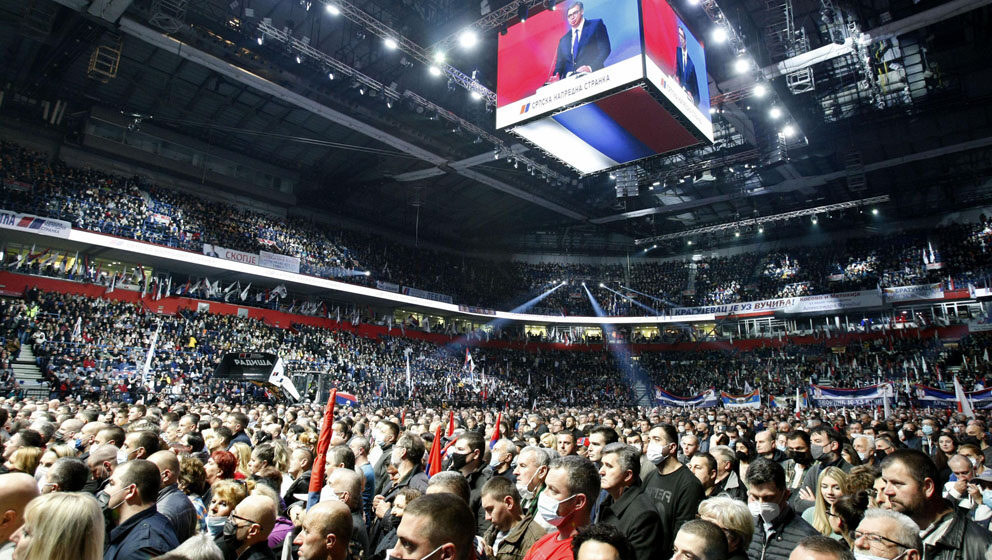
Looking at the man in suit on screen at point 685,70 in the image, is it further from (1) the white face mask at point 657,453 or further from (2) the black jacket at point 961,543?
(2) the black jacket at point 961,543

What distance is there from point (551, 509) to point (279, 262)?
84.6 feet

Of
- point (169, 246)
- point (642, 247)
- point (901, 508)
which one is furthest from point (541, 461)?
point (642, 247)

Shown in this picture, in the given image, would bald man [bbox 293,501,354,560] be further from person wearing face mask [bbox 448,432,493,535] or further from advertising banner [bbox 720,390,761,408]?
advertising banner [bbox 720,390,761,408]

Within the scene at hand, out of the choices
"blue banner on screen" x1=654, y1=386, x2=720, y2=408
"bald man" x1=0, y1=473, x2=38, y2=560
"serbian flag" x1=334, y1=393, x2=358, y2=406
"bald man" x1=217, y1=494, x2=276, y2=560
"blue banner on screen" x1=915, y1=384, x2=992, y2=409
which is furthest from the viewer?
"blue banner on screen" x1=654, y1=386, x2=720, y2=408

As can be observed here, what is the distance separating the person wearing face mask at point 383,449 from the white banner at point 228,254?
2060 centimetres

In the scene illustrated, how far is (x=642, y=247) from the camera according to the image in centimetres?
4253

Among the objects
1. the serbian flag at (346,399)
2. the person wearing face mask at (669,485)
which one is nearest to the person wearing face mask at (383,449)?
the person wearing face mask at (669,485)

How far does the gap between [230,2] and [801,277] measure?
34991 millimetres

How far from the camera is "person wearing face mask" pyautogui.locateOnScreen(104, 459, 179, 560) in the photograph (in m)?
3.06

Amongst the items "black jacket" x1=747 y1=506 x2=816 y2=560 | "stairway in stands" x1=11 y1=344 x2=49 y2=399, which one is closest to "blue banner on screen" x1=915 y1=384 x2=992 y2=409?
"black jacket" x1=747 y1=506 x2=816 y2=560

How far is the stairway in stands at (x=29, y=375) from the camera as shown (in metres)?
16.1

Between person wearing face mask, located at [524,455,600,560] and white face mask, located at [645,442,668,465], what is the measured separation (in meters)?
1.68

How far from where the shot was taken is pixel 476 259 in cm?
4078

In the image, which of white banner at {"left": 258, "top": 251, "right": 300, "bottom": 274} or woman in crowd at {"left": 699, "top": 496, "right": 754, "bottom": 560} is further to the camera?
white banner at {"left": 258, "top": 251, "right": 300, "bottom": 274}
